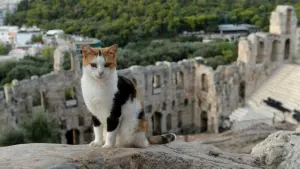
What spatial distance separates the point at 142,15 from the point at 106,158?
5557 centimetres

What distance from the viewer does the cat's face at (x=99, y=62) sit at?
6480 millimetres

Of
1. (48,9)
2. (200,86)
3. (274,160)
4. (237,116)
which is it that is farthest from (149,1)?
(274,160)

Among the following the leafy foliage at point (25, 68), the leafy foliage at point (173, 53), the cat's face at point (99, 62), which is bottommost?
the leafy foliage at point (25, 68)

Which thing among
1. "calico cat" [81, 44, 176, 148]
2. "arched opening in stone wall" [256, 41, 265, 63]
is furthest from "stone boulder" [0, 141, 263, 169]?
"arched opening in stone wall" [256, 41, 265, 63]

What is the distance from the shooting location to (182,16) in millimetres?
61531

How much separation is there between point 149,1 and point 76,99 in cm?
3970

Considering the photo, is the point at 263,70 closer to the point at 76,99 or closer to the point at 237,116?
the point at 237,116

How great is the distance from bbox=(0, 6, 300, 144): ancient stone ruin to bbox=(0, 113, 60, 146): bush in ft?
11.8

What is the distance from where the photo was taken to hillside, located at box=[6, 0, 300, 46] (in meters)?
57.0

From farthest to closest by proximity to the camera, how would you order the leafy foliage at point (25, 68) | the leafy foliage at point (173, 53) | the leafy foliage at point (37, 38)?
the leafy foliage at point (37, 38), the leafy foliage at point (173, 53), the leafy foliage at point (25, 68)

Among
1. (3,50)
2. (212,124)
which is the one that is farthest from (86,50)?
(3,50)

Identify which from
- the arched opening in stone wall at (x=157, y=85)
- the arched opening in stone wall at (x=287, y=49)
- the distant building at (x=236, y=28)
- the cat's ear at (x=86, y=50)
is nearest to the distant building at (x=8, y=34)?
the distant building at (x=236, y=28)

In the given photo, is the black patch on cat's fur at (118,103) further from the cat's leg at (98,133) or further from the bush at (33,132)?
the bush at (33,132)

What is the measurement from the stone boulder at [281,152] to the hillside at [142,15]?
47264 mm
